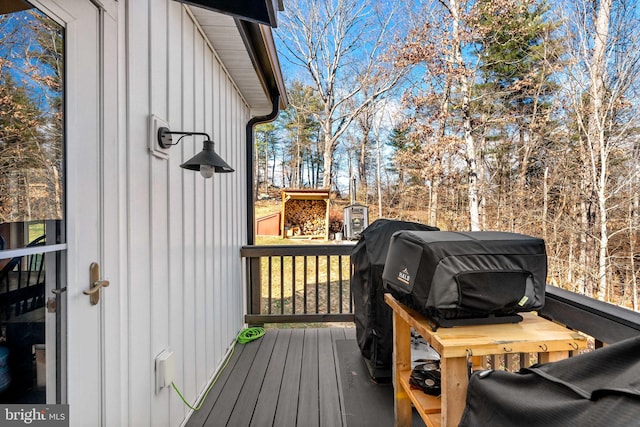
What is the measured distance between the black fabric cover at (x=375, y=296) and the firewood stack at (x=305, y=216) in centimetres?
679

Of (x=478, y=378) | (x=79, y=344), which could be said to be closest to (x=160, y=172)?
(x=79, y=344)

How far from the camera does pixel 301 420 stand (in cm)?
188

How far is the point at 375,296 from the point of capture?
2189mm

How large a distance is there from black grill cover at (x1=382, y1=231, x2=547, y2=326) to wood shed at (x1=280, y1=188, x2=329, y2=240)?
7637 millimetres

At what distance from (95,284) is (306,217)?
321 inches

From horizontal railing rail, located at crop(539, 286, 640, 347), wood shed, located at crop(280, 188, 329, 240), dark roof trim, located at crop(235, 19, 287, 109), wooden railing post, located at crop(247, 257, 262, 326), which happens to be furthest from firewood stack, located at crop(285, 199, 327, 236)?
horizontal railing rail, located at crop(539, 286, 640, 347)

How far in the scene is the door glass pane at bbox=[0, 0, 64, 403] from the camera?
0.84 m

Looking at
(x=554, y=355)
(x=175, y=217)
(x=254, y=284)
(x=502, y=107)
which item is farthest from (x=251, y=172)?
(x=502, y=107)

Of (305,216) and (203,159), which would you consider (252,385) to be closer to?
(203,159)

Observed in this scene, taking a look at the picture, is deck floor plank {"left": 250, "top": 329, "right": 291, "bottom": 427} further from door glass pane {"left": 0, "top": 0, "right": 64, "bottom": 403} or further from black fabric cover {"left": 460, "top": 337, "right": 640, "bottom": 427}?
black fabric cover {"left": 460, "top": 337, "right": 640, "bottom": 427}

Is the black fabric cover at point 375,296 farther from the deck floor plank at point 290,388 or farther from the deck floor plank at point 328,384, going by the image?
the deck floor plank at point 290,388

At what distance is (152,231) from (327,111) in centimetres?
1057

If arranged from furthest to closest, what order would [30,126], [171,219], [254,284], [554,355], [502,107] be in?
[502,107] → [254,284] → [171,219] → [554,355] → [30,126]

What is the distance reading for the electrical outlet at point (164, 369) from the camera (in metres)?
1.55
